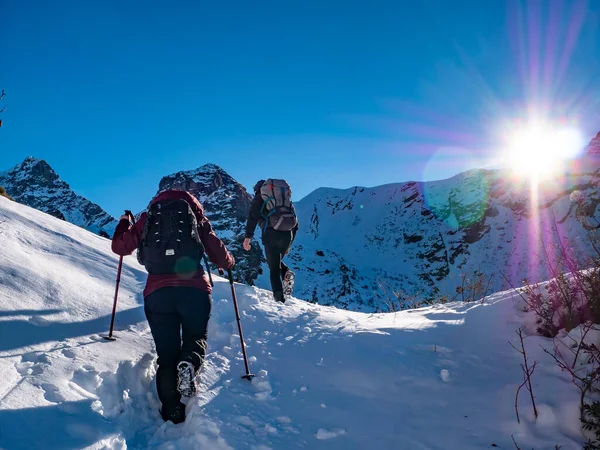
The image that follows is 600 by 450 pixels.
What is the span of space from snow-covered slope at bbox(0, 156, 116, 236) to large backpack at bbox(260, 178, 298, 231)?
579 feet

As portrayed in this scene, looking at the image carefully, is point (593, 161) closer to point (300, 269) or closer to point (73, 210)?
point (300, 269)

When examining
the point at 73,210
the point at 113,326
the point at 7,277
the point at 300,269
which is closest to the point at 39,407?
the point at 113,326

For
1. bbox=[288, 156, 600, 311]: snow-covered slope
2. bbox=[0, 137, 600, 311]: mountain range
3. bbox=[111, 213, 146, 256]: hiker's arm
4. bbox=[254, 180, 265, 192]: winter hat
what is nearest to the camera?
bbox=[111, 213, 146, 256]: hiker's arm

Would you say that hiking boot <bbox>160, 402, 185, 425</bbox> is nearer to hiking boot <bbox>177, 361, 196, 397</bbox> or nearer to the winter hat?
hiking boot <bbox>177, 361, 196, 397</bbox>

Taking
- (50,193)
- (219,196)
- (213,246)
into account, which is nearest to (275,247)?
(213,246)

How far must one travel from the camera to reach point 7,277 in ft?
12.4

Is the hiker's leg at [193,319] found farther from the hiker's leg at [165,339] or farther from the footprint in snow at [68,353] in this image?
the footprint in snow at [68,353]

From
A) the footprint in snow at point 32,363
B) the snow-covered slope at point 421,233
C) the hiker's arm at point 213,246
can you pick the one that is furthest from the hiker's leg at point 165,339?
the snow-covered slope at point 421,233

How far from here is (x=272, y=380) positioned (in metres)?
3.53

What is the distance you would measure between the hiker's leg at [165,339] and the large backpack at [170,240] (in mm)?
224

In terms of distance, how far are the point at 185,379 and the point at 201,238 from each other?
1.35 meters

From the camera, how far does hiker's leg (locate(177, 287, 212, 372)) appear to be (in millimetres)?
3238

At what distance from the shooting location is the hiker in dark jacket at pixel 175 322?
2926 mm

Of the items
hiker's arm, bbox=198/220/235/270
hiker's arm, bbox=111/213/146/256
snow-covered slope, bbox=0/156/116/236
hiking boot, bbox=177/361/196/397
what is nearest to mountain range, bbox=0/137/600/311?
hiker's arm, bbox=198/220/235/270
